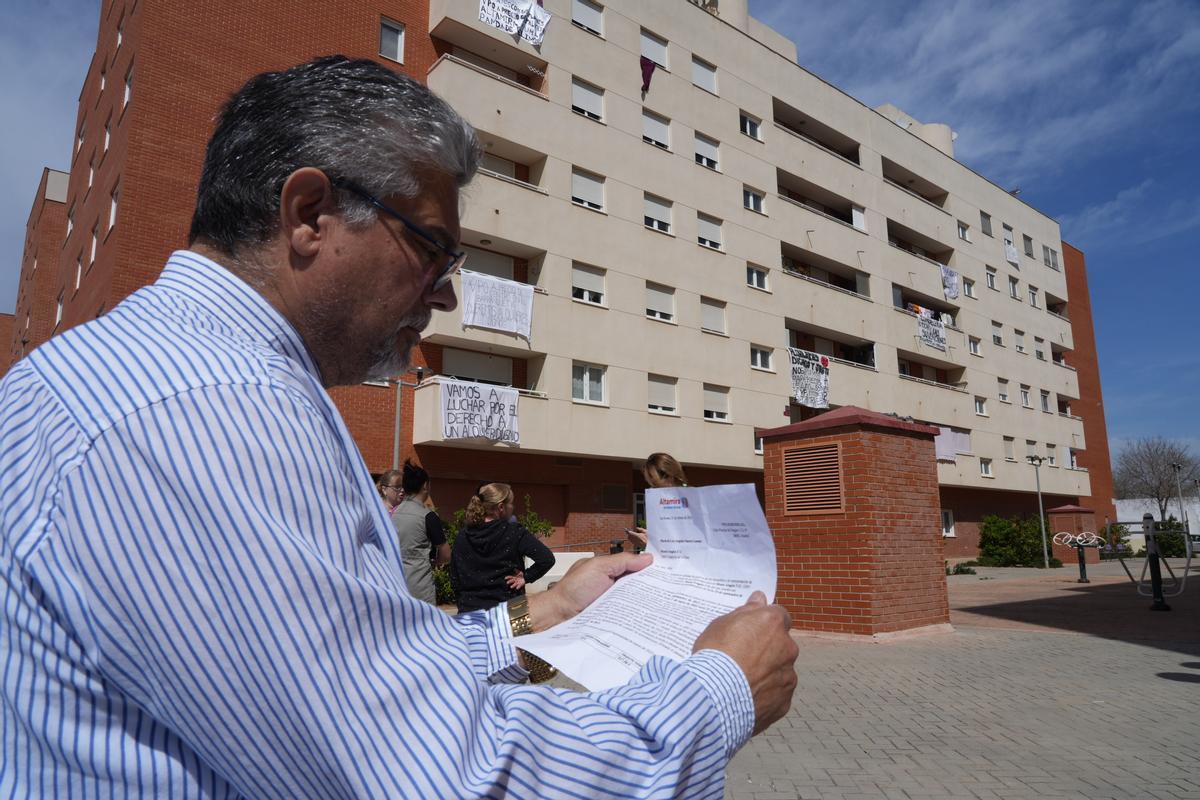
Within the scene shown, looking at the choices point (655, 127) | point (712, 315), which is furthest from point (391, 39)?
point (712, 315)

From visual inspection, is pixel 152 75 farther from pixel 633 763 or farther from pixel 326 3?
pixel 633 763

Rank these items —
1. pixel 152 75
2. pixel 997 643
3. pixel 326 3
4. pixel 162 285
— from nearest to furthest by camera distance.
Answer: pixel 162 285 → pixel 997 643 → pixel 152 75 → pixel 326 3

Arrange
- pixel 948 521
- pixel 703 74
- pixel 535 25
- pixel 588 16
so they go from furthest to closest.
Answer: pixel 948 521 → pixel 703 74 → pixel 588 16 → pixel 535 25

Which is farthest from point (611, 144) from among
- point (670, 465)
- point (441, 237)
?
point (441, 237)

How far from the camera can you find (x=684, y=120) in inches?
1091

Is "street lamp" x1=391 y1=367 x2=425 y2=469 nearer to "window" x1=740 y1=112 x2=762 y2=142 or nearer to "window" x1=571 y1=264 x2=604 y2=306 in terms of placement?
"window" x1=571 y1=264 x2=604 y2=306

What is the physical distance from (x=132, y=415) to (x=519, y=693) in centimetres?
57

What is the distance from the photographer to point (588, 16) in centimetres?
2566

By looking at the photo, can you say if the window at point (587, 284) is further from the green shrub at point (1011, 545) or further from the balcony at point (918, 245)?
the green shrub at point (1011, 545)

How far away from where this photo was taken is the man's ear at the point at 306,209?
1.25 m

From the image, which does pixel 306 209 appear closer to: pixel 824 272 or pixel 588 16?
pixel 588 16

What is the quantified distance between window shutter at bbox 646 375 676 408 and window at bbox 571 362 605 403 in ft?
5.76

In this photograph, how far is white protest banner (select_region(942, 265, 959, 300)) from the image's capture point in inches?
1507

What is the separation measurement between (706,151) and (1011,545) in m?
21.1
